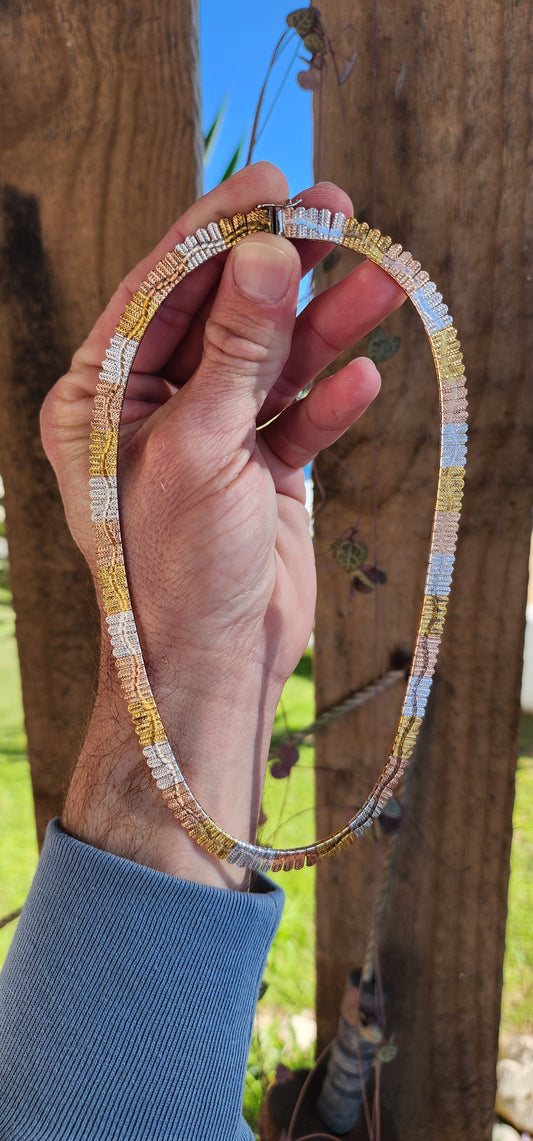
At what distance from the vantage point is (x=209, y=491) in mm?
637

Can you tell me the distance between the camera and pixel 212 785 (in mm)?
693

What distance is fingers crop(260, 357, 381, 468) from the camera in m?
0.70

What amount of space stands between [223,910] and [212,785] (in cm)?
11

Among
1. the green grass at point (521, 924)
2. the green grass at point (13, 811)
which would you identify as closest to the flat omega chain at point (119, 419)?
the green grass at point (13, 811)

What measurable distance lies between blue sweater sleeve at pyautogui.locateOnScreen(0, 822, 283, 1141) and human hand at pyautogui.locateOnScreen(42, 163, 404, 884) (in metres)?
0.05

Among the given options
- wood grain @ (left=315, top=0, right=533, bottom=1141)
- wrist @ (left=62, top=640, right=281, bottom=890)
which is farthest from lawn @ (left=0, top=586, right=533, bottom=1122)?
wrist @ (left=62, top=640, right=281, bottom=890)

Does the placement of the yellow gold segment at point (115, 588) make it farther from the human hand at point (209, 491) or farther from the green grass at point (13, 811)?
the green grass at point (13, 811)

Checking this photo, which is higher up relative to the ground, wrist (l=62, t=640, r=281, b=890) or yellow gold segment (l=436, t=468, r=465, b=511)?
yellow gold segment (l=436, t=468, r=465, b=511)

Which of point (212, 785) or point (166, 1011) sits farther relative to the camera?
point (212, 785)

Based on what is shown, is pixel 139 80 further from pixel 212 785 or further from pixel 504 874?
pixel 504 874

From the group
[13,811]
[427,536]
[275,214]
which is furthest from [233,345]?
[13,811]

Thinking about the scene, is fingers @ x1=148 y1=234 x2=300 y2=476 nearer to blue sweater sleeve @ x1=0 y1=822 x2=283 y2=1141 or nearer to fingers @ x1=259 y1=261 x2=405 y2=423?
fingers @ x1=259 y1=261 x2=405 y2=423

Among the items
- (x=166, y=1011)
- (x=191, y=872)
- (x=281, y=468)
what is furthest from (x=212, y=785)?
(x=281, y=468)

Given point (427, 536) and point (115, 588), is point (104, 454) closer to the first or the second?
point (115, 588)
